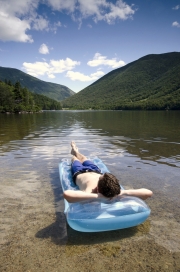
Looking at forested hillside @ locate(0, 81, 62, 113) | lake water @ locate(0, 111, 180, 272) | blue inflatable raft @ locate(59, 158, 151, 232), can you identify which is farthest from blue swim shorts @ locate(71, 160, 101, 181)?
forested hillside @ locate(0, 81, 62, 113)

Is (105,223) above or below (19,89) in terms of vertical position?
below

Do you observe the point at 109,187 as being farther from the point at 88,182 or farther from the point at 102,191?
the point at 88,182

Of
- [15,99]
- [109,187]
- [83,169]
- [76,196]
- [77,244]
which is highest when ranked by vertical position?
[15,99]

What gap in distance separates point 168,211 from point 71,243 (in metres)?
2.62

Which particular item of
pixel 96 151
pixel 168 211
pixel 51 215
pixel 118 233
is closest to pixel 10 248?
pixel 51 215

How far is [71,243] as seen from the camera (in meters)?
4.16

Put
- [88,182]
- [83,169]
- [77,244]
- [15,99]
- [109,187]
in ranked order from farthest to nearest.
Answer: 1. [15,99]
2. [83,169]
3. [88,182]
4. [109,187]
5. [77,244]

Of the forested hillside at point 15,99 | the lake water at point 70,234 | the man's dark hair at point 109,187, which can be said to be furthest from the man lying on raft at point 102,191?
the forested hillside at point 15,99

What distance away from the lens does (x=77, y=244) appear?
13.6 ft

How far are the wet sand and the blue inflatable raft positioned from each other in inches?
11.5

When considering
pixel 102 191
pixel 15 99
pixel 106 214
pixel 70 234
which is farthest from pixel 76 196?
pixel 15 99

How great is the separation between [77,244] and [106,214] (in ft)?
2.65

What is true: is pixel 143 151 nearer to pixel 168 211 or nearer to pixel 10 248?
pixel 168 211

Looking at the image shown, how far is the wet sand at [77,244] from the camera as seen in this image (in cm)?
360
